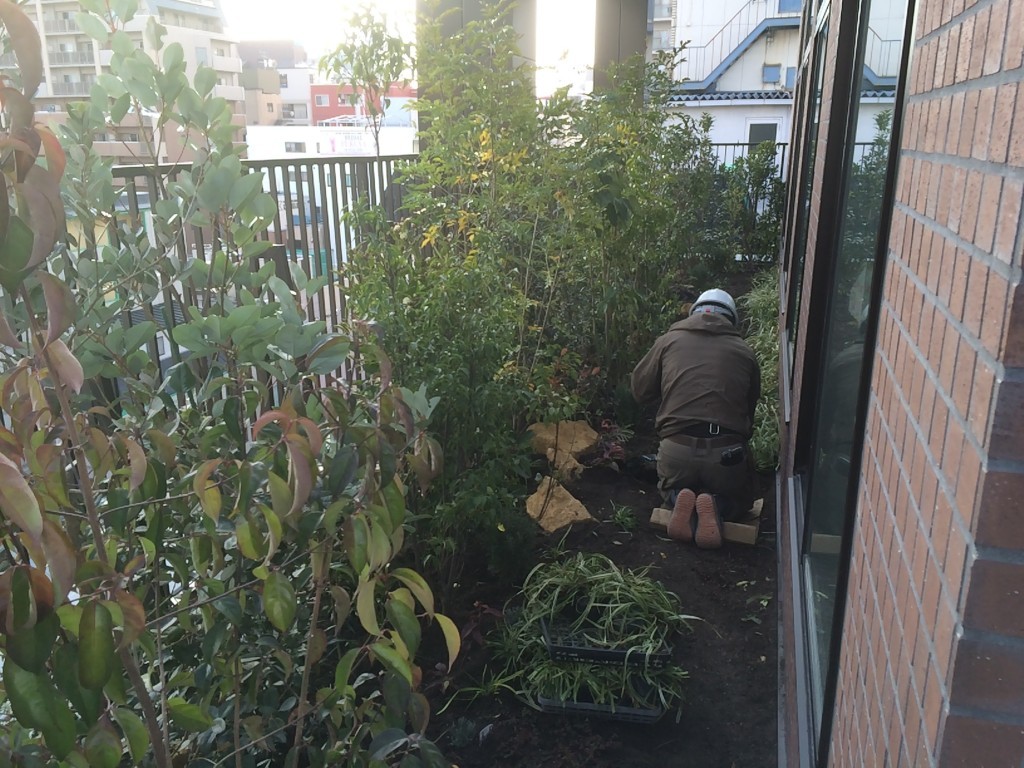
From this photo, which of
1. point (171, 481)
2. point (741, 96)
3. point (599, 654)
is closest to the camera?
point (171, 481)

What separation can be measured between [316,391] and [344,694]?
2.19 feet

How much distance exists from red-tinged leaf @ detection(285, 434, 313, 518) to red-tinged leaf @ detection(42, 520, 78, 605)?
321 millimetres

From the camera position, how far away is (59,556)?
1013 millimetres

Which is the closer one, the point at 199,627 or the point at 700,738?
the point at 199,627

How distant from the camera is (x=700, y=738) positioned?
3146 mm

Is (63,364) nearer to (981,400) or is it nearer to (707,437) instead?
(981,400)

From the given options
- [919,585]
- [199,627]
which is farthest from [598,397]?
[919,585]

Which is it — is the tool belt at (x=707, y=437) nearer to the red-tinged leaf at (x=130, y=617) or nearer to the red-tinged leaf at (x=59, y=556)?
the red-tinged leaf at (x=130, y=617)

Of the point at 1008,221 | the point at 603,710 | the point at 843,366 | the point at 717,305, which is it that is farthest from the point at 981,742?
the point at 717,305

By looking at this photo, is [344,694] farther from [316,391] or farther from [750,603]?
[750,603]

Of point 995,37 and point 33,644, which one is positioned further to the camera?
point 33,644

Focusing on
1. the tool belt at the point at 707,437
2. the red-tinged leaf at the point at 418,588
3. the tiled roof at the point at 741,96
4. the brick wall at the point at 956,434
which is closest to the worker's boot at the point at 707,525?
the tool belt at the point at 707,437

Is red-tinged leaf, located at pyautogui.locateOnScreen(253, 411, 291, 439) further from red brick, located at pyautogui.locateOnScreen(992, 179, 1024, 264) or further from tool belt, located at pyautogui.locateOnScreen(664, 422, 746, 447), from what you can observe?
tool belt, located at pyautogui.locateOnScreen(664, 422, 746, 447)

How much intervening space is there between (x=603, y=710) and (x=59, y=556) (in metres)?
2.57
